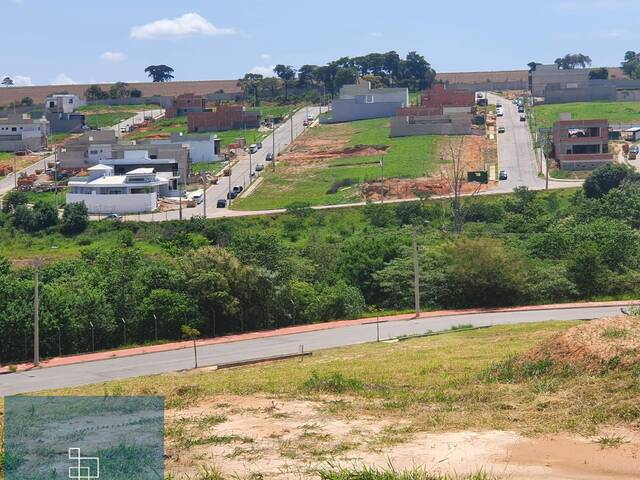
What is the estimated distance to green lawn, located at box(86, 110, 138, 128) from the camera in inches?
4672

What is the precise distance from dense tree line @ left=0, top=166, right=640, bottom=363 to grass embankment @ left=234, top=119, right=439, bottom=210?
18.7 metres

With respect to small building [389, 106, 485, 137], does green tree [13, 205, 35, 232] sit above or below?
below

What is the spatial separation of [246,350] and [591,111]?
74460mm

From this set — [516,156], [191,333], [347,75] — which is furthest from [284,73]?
[191,333]

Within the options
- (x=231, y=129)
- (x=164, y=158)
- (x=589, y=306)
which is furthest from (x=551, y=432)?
(x=231, y=129)

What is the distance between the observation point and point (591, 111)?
99.9 metres

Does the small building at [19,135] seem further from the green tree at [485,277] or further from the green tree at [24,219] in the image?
the green tree at [485,277]

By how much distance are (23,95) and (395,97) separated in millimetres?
58696

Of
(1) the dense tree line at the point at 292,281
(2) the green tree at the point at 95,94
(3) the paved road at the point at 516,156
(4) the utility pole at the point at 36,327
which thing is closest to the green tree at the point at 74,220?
(1) the dense tree line at the point at 292,281

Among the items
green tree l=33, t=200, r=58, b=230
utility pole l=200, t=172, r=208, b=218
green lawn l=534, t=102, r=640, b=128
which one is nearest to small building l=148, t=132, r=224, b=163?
utility pole l=200, t=172, r=208, b=218

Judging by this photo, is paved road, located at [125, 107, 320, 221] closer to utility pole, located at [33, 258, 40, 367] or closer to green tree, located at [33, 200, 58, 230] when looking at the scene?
green tree, located at [33, 200, 58, 230]

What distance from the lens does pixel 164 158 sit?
83.4m

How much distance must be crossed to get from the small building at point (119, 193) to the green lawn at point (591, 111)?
1524 inches

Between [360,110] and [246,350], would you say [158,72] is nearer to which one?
[360,110]
